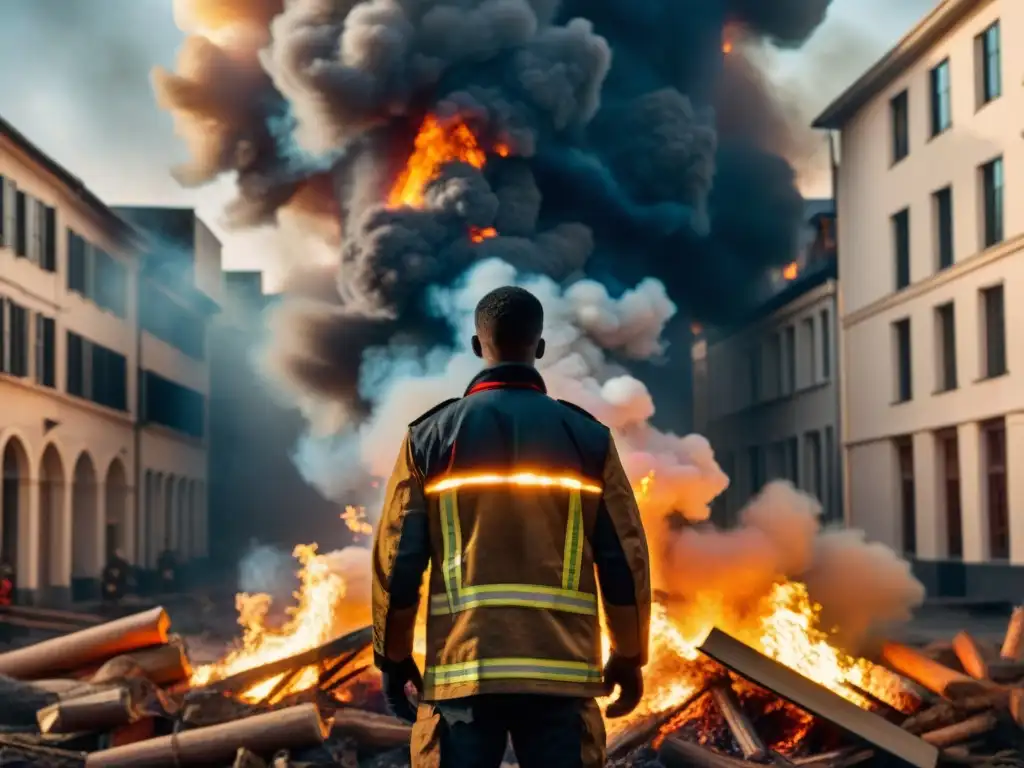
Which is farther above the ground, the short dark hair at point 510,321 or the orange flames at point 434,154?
the orange flames at point 434,154

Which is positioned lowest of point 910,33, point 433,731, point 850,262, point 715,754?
point 715,754

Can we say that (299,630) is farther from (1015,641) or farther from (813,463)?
(813,463)

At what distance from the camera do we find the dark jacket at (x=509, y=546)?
12.4 ft

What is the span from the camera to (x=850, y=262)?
32.8 m

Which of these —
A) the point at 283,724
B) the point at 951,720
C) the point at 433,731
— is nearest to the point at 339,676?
the point at 283,724

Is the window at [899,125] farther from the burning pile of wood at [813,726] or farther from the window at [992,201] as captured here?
the burning pile of wood at [813,726]

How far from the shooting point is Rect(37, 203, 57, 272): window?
1117 inches

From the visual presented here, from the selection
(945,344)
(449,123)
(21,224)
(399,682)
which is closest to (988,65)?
Result: (945,344)

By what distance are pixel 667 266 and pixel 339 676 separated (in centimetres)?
1415

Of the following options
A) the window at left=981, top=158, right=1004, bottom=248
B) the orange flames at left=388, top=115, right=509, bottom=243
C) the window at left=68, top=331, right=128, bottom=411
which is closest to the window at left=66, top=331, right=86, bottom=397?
the window at left=68, top=331, right=128, bottom=411

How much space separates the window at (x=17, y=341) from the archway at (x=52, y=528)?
2777mm

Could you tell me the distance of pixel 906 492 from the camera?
29594 millimetres

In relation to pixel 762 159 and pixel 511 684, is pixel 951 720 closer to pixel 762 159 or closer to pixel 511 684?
pixel 511 684

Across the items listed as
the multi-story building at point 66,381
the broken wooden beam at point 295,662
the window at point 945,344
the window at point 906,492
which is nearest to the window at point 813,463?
the window at point 906,492
